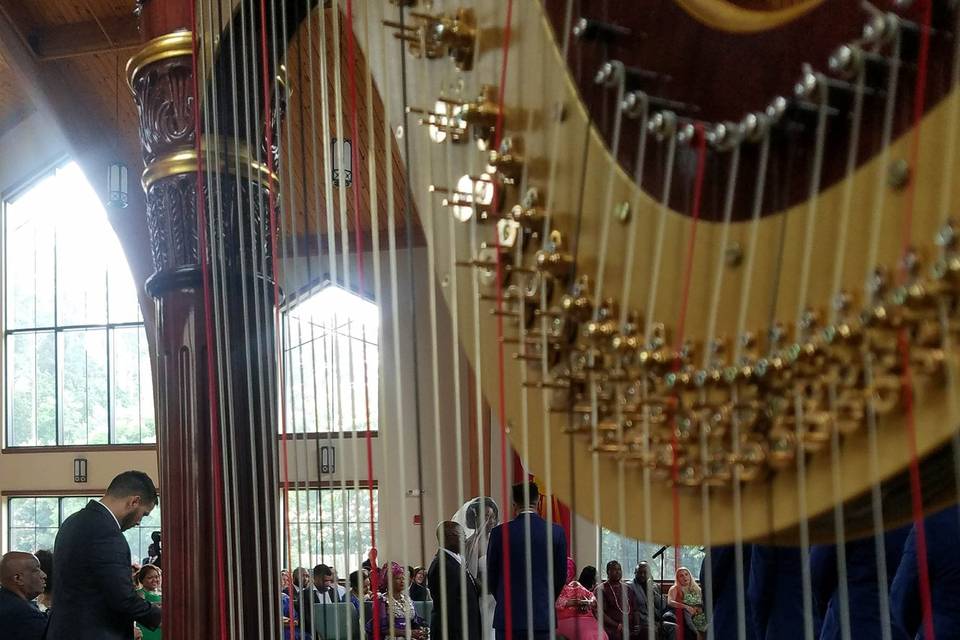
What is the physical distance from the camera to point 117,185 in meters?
7.34

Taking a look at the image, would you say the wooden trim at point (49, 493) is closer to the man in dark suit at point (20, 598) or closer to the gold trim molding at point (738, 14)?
the man in dark suit at point (20, 598)

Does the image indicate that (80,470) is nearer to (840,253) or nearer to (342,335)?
(342,335)

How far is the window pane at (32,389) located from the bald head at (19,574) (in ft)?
27.6

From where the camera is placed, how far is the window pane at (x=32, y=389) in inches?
460

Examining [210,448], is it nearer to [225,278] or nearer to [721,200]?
[225,278]

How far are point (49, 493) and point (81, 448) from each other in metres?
0.57

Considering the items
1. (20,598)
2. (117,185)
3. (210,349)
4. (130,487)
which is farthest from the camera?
(117,185)

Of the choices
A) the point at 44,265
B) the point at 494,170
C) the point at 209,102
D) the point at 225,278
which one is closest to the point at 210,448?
the point at 225,278

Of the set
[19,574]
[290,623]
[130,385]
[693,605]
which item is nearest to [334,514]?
[290,623]

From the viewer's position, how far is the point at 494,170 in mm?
940

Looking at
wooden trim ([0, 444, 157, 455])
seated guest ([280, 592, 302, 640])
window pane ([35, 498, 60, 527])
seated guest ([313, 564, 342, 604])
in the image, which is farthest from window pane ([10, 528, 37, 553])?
seated guest ([280, 592, 302, 640])

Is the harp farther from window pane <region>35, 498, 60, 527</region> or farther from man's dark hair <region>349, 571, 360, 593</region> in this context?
window pane <region>35, 498, 60, 527</region>

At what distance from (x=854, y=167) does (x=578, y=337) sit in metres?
0.29

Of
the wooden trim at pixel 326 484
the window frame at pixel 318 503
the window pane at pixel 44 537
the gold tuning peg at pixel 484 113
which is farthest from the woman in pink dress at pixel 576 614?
the window pane at pixel 44 537
